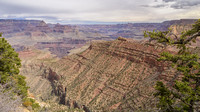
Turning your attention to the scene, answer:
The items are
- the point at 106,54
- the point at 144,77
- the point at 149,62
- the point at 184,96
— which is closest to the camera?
the point at 184,96

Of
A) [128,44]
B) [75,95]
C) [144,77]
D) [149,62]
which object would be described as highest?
[128,44]

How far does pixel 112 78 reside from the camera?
6881 centimetres

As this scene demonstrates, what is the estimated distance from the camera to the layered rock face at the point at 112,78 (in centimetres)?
5041

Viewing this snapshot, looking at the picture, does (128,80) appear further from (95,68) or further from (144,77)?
(95,68)

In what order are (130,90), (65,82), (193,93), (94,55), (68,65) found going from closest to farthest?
(193,93) < (130,90) < (65,82) < (94,55) < (68,65)

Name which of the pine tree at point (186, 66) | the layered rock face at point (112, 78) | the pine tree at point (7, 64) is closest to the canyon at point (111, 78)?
the layered rock face at point (112, 78)

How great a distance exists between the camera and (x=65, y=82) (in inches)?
3179

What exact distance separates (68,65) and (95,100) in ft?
162

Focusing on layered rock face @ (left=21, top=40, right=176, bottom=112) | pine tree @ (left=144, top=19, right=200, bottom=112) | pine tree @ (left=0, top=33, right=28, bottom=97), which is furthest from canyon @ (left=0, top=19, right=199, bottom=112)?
pine tree @ (left=0, top=33, right=28, bottom=97)

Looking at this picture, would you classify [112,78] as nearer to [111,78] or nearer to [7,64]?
[111,78]

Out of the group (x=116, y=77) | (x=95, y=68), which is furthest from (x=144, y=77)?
(x=95, y=68)

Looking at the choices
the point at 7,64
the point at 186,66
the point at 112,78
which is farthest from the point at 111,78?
the point at 186,66

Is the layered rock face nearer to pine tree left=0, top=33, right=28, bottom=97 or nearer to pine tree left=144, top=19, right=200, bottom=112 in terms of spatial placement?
pine tree left=144, top=19, right=200, bottom=112

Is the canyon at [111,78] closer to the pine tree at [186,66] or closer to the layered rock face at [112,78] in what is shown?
the layered rock face at [112,78]
